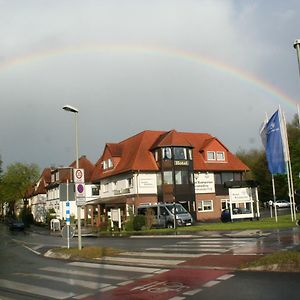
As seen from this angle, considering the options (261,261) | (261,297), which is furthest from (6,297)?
(261,261)

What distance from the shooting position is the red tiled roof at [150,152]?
176 feet

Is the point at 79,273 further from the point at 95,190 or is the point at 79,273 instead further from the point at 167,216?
the point at 95,190

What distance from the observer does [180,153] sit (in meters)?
53.4

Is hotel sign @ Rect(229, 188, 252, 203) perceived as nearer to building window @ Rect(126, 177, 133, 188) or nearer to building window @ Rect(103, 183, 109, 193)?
building window @ Rect(126, 177, 133, 188)

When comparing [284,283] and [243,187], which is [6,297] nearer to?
[284,283]

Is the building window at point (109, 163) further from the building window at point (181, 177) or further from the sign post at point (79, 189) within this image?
the sign post at point (79, 189)

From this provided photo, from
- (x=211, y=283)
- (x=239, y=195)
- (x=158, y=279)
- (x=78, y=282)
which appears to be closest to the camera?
(x=211, y=283)

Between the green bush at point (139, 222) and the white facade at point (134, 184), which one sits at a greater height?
the white facade at point (134, 184)

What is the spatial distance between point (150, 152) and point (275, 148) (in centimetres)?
2413

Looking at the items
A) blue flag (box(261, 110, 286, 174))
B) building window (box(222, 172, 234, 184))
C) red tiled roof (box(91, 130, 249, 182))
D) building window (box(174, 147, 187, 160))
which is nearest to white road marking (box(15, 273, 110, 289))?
blue flag (box(261, 110, 286, 174))

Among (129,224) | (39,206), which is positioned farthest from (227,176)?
(39,206)

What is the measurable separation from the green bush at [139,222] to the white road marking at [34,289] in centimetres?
2554

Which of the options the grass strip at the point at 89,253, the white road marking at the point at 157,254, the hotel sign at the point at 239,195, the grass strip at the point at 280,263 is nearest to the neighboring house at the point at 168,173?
the hotel sign at the point at 239,195

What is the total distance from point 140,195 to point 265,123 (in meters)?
20.9
